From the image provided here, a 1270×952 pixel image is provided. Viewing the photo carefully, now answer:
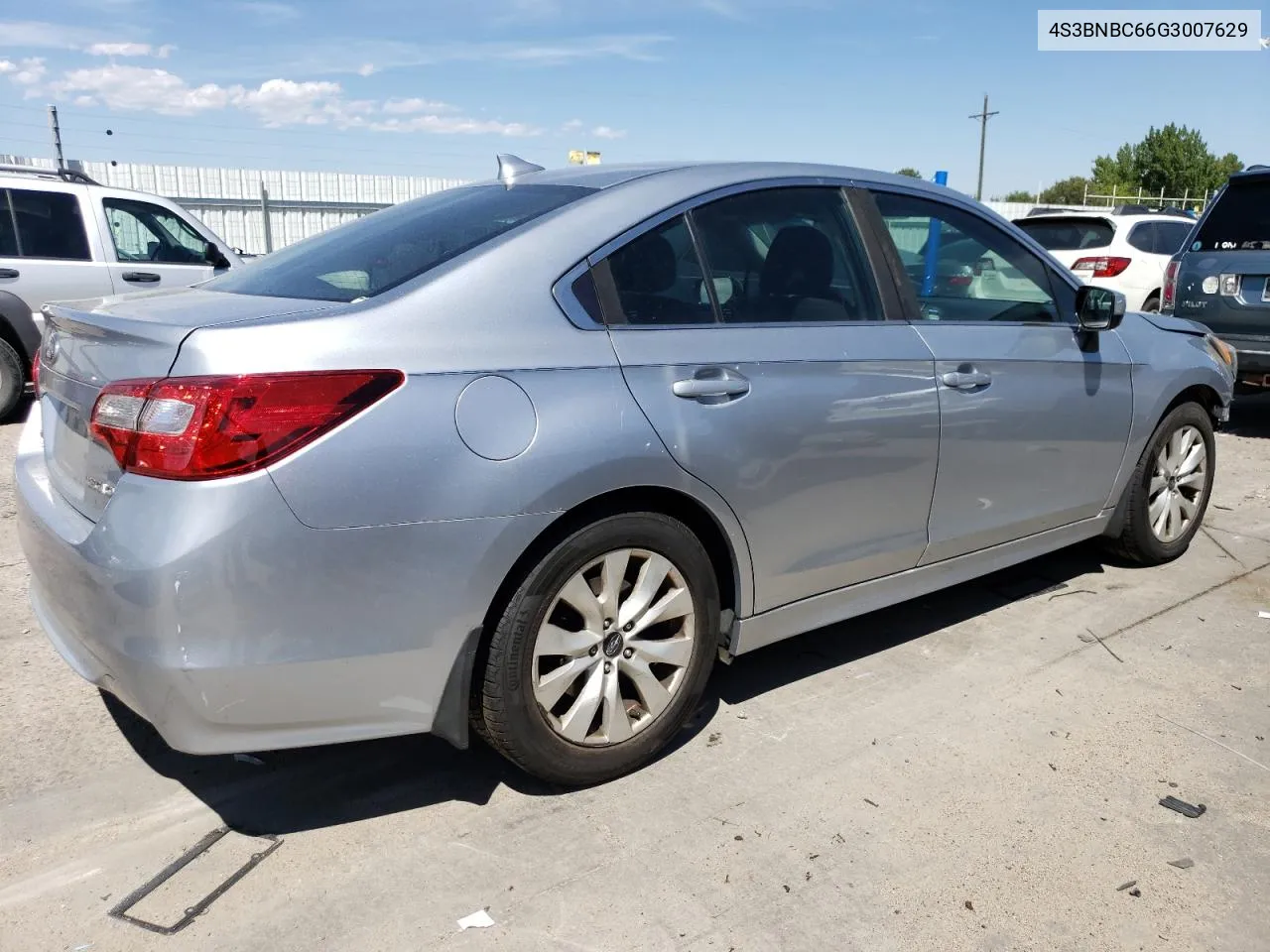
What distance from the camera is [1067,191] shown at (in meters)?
80.9

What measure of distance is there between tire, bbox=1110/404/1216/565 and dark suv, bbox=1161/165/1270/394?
337cm

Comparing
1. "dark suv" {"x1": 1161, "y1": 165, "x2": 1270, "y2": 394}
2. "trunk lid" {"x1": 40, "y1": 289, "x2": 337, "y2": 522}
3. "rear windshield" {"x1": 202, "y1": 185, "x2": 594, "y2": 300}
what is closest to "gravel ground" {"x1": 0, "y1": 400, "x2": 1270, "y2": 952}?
"trunk lid" {"x1": 40, "y1": 289, "x2": 337, "y2": 522}

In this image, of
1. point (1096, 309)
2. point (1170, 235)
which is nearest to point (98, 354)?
point (1096, 309)

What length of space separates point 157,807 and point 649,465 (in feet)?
5.19

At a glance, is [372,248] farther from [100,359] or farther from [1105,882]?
[1105,882]

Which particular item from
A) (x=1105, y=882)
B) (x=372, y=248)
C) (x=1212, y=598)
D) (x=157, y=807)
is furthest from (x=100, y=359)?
(x=1212, y=598)

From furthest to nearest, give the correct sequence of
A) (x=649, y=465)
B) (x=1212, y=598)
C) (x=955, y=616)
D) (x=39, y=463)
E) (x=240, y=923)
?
(x=1212, y=598)
(x=955, y=616)
(x=39, y=463)
(x=649, y=465)
(x=240, y=923)

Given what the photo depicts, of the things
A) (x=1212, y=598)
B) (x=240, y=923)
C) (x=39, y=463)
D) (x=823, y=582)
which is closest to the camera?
(x=240, y=923)

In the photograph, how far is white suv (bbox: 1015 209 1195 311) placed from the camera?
1195 cm

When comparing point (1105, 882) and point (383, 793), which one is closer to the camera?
point (1105, 882)

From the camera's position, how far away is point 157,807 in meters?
2.81

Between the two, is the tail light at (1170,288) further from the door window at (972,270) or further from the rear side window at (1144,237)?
the door window at (972,270)

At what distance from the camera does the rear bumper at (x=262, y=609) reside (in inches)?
88.4

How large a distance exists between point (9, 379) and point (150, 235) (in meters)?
1.61
